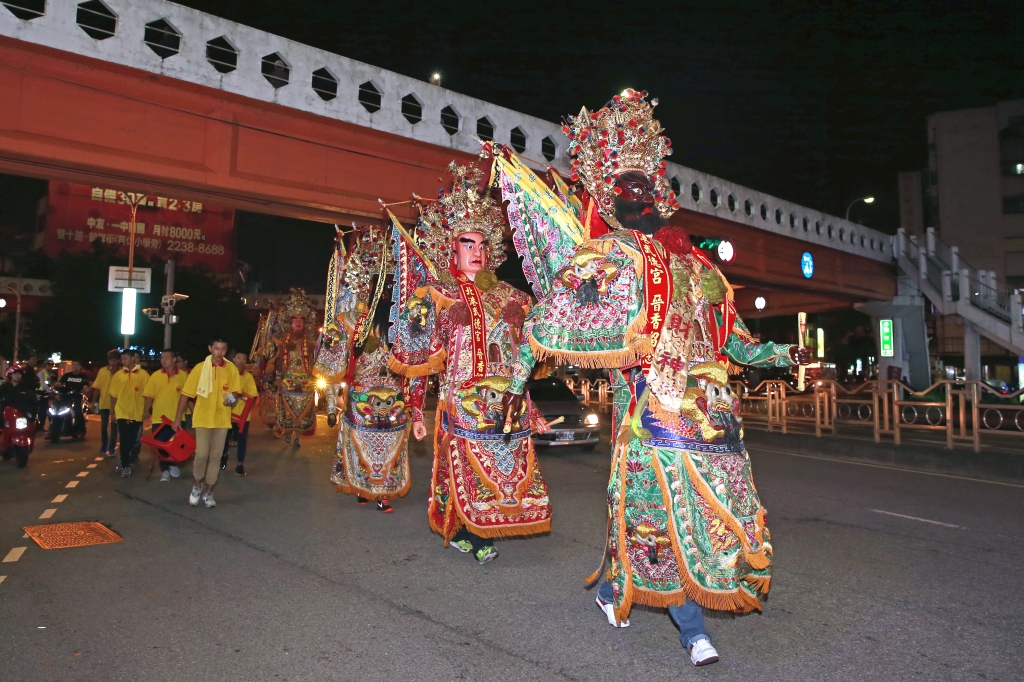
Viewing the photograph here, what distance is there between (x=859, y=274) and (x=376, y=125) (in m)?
21.0

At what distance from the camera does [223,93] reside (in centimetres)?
1133

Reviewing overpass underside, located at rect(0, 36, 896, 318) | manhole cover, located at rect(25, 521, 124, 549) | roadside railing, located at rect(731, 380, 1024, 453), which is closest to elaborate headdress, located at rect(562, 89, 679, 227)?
manhole cover, located at rect(25, 521, 124, 549)

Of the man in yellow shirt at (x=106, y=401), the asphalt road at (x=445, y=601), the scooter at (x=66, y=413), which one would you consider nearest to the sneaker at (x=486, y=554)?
the asphalt road at (x=445, y=601)

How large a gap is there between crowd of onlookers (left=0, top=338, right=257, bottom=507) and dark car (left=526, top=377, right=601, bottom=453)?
16.3 feet

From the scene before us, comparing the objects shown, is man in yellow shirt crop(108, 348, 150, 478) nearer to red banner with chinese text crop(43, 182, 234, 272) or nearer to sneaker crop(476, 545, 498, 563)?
sneaker crop(476, 545, 498, 563)

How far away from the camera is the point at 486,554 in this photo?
5691 millimetres

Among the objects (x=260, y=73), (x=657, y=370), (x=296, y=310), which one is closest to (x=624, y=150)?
(x=657, y=370)

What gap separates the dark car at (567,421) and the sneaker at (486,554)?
6.70 metres

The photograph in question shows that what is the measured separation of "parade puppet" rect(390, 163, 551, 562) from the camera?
18.8 ft

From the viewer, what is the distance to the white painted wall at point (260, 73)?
988cm

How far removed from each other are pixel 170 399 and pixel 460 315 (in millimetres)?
6424

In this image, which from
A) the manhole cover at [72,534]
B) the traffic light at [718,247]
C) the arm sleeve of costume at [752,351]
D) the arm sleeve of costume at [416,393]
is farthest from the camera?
the traffic light at [718,247]

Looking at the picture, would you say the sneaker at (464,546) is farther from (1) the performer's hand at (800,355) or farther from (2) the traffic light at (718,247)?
(2) the traffic light at (718,247)

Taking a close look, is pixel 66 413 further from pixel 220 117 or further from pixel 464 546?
pixel 464 546
